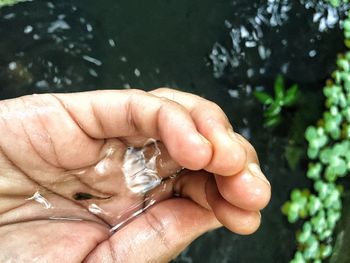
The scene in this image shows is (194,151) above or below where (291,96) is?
above

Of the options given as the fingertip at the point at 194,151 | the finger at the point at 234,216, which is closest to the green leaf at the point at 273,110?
the finger at the point at 234,216

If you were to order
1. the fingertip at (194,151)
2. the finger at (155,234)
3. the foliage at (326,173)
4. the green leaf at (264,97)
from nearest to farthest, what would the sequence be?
1. the fingertip at (194,151)
2. the finger at (155,234)
3. the foliage at (326,173)
4. the green leaf at (264,97)

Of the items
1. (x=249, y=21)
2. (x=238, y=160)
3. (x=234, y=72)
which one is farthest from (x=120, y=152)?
(x=249, y=21)

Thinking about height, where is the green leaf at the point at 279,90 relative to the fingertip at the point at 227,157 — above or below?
below

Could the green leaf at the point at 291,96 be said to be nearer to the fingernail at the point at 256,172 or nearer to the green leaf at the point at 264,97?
the green leaf at the point at 264,97

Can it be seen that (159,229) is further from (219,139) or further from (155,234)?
(219,139)

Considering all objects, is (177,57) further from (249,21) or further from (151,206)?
(151,206)

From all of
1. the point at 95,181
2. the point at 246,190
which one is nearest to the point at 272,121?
the point at 95,181

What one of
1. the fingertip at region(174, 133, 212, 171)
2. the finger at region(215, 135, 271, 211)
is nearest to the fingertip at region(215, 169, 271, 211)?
the finger at region(215, 135, 271, 211)
